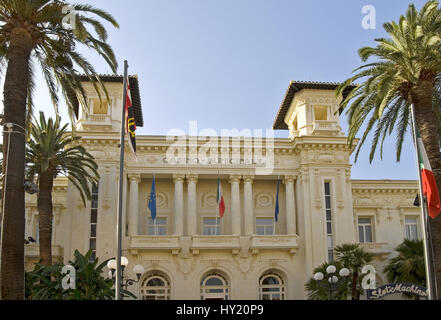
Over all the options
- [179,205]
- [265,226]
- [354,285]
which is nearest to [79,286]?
[179,205]

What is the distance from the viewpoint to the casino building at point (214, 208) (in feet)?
119

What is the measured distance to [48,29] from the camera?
20234 millimetres

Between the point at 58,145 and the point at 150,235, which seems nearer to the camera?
the point at 58,145

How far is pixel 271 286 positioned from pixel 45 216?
16146 millimetres

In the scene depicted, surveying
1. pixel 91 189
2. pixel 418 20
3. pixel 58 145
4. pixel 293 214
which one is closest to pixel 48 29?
pixel 58 145

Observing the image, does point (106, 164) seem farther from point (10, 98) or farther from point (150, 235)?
point (10, 98)

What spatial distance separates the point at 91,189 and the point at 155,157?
16.3 feet

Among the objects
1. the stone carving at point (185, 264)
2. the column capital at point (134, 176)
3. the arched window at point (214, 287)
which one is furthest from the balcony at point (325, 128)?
the column capital at point (134, 176)

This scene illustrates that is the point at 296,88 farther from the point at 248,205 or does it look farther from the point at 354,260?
the point at 354,260

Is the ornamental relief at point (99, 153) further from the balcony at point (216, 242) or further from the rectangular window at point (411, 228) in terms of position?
the rectangular window at point (411, 228)

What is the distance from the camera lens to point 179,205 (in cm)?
3772

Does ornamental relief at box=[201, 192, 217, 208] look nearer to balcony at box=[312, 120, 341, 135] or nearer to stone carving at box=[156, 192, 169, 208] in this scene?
stone carving at box=[156, 192, 169, 208]

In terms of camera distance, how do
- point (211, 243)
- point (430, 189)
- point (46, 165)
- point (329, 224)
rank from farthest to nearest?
point (329, 224) → point (211, 243) → point (46, 165) → point (430, 189)

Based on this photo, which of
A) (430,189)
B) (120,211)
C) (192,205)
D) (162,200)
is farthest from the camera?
(162,200)
